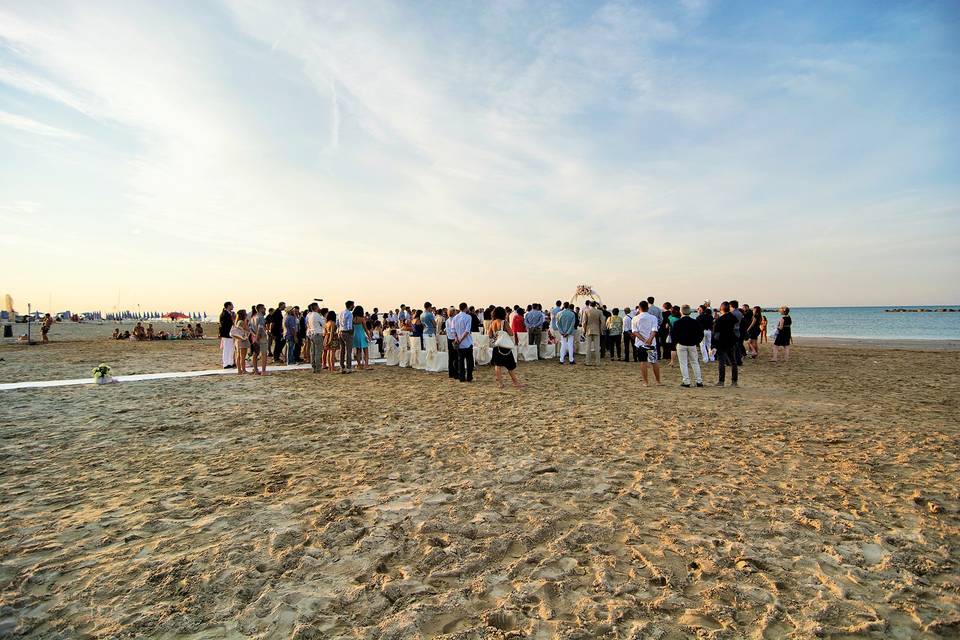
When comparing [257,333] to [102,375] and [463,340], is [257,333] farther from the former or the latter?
[463,340]

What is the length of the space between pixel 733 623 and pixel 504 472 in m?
2.34

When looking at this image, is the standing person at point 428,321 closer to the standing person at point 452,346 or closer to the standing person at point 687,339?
the standing person at point 452,346

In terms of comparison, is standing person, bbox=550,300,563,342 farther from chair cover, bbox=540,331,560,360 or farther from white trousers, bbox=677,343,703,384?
white trousers, bbox=677,343,703,384

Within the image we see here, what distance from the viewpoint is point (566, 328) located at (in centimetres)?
1340

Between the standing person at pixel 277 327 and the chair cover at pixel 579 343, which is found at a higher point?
the standing person at pixel 277 327

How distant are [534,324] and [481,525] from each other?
11.4 metres

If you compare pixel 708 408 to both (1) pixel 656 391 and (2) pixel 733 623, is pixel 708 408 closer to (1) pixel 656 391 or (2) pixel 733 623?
(1) pixel 656 391

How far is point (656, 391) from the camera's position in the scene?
888 cm

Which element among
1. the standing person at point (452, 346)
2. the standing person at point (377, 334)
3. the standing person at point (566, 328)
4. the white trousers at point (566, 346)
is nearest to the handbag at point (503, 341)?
the standing person at point (452, 346)

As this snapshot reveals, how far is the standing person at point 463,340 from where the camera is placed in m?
9.90

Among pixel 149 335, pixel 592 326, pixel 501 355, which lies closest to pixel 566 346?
pixel 592 326

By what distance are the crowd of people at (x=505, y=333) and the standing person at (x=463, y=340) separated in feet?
0.07

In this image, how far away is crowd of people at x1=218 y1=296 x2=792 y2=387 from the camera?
931 cm

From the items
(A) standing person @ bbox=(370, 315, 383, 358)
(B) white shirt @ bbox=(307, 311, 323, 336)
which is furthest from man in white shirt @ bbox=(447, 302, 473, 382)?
(A) standing person @ bbox=(370, 315, 383, 358)
